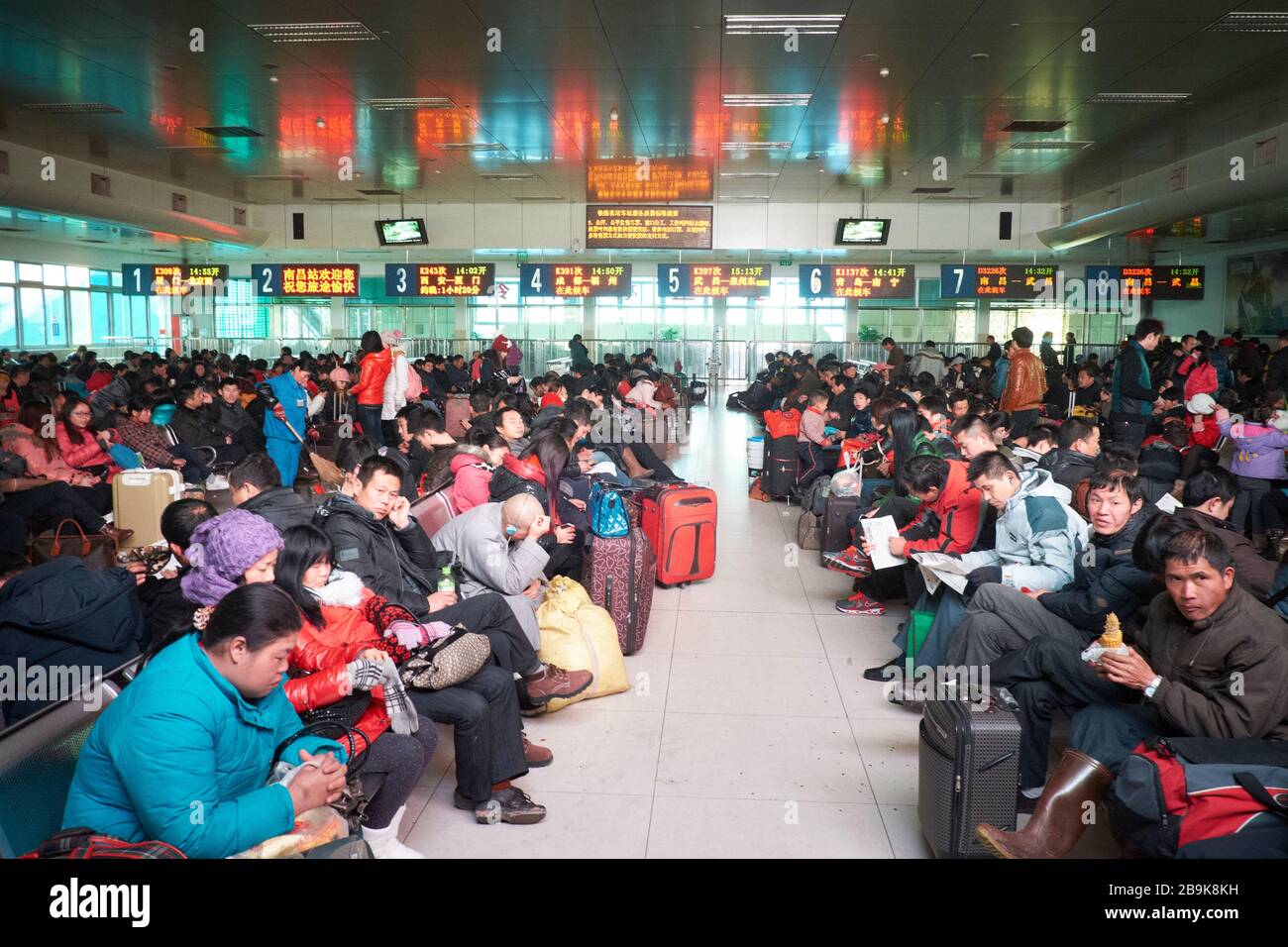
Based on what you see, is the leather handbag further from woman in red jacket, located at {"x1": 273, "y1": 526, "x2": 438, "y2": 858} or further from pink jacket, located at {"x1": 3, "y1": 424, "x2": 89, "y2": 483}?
woman in red jacket, located at {"x1": 273, "y1": 526, "x2": 438, "y2": 858}

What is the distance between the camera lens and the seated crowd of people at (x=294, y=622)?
2363mm

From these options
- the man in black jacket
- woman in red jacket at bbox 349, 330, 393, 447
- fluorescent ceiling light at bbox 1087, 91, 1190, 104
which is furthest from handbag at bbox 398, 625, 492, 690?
fluorescent ceiling light at bbox 1087, 91, 1190, 104

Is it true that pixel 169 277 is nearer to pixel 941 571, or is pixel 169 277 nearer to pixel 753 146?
pixel 753 146

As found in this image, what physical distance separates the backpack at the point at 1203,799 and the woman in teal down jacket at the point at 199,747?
2292 mm

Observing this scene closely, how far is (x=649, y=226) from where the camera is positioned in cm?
1461

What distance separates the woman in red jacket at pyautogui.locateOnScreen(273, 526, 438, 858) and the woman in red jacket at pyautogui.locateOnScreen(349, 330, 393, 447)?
8.62 meters

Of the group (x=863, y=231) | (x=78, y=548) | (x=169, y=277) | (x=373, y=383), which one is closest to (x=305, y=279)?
(x=169, y=277)

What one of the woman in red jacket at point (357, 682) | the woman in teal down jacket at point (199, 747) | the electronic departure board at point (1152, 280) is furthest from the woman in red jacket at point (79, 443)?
the electronic departure board at point (1152, 280)

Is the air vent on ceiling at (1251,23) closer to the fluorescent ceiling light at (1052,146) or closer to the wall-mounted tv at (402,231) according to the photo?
the fluorescent ceiling light at (1052,146)

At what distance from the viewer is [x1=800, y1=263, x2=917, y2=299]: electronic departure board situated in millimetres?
17797

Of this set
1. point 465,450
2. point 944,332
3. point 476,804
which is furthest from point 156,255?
point 476,804

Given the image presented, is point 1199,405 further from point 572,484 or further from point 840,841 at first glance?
point 840,841

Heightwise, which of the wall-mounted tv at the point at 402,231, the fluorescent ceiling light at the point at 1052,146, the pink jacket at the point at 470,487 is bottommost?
the pink jacket at the point at 470,487
